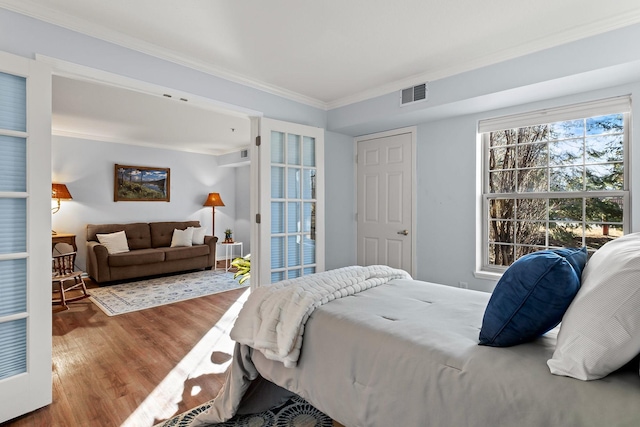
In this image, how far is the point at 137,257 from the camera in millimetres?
5465

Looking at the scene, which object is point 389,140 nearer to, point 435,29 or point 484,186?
point 484,186

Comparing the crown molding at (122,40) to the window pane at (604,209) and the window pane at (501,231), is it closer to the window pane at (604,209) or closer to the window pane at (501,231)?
the window pane at (501,231)

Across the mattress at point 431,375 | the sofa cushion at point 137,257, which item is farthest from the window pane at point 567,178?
the sofa cushion at point 137,257

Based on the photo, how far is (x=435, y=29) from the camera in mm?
2377

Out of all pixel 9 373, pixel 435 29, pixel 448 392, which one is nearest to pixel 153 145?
pixel 9 373

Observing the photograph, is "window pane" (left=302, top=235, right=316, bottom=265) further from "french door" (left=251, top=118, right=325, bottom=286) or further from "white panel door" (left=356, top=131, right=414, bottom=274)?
"white panel door" (left=356, top=131, right=414, bottom=274)

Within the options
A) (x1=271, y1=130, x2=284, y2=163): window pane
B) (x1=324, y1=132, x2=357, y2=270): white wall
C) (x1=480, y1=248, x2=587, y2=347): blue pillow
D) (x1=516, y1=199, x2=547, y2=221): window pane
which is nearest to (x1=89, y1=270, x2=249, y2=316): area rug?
(x1=324, y1=132, x2=357, y2=270): white wall

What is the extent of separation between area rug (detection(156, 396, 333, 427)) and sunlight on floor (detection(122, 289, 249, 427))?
0.12 metres

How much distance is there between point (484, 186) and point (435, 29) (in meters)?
1.66

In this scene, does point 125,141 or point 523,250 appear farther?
point 125,141

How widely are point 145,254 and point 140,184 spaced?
61.9 inches

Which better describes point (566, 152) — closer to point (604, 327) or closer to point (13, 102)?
point (604, 327)

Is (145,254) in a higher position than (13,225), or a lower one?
lower

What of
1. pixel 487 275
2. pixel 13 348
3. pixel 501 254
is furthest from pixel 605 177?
pixel 13 348
